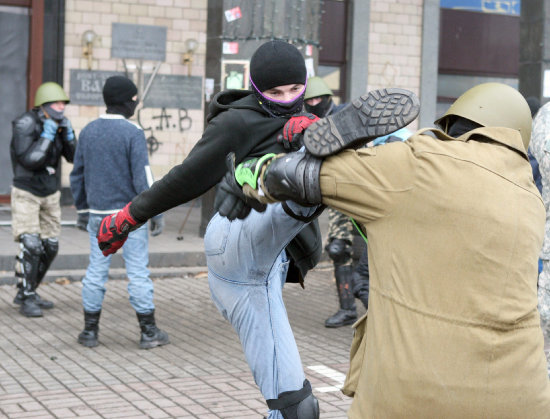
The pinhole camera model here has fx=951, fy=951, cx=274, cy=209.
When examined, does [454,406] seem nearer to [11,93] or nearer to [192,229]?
[192,229]

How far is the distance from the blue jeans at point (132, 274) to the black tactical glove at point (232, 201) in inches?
133

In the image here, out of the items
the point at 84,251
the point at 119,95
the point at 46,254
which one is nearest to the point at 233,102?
the point at 119,95

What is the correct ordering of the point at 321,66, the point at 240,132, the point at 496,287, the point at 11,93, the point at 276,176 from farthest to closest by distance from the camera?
the point at 321,66, the point at 11,93, the point at 240,132, the point at 276,176, the point at 496,287

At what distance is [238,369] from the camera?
6.14m

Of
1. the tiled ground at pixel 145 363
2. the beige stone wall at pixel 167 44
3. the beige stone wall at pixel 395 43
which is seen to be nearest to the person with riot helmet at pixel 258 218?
the tiled ground at pixel 145 363

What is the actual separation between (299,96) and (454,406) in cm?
157

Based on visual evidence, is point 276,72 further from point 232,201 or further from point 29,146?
point 29,146

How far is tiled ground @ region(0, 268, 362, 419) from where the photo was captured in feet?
17.3

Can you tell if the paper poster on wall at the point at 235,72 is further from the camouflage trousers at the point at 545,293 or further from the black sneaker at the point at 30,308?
the camouflage trousers at the point at 545,293

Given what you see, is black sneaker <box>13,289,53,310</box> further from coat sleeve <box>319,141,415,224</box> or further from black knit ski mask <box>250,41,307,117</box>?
coat sleeve <box>319,141,415,224</box>

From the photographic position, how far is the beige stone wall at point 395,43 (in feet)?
54.2

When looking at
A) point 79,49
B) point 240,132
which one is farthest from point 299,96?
point 79,49

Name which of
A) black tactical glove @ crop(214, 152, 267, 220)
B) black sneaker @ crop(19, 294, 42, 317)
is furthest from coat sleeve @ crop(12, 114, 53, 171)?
black tactical glove @ crop(214, 152, 267, 220)

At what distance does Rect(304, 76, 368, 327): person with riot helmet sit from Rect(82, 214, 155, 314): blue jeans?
1.49m
